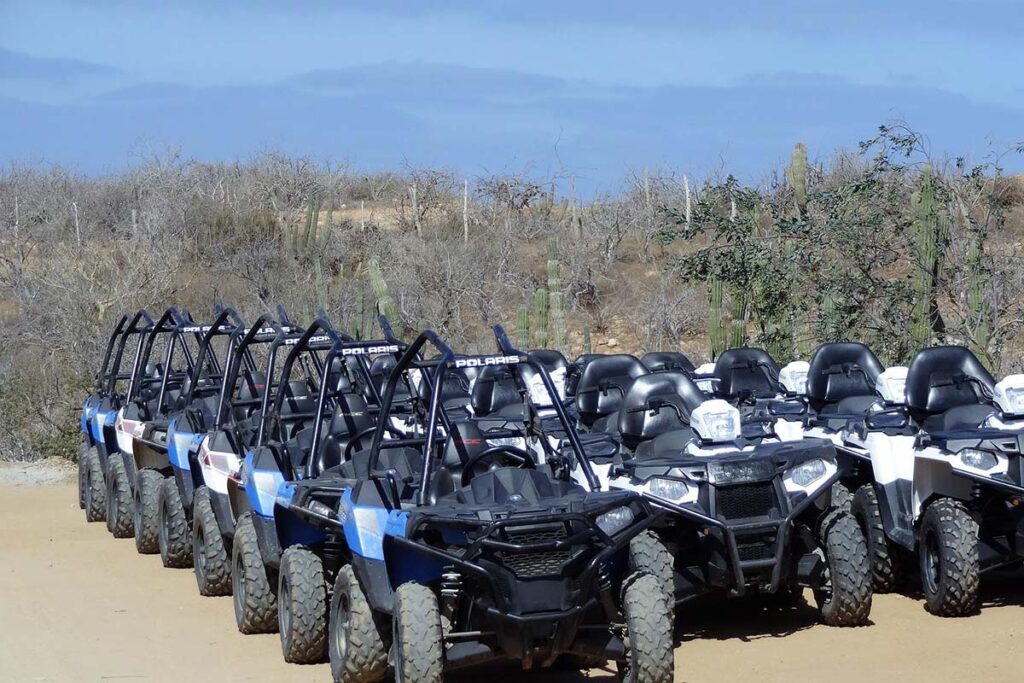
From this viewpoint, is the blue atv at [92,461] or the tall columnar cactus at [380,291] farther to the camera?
the tall columnar cactus at [380,291]

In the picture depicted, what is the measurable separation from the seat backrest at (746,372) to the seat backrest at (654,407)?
333cm

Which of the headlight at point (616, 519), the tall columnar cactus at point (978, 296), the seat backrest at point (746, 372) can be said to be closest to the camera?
the headlight at point (616, 519)

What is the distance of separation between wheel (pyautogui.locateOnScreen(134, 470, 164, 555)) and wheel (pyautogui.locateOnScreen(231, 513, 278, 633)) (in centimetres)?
419

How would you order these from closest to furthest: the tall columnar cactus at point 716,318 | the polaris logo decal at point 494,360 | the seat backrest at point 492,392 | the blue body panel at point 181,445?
the polaris logo decal at point 494,360 < the blue body panel at point 181,445 < the seat backrest at point 492,392 < the tall columnar cactus at point 716,318

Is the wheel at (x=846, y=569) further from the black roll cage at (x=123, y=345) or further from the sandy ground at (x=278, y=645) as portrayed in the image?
the black roll cage at (x=123, y=345)

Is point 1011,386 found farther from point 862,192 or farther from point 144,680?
point 862,192

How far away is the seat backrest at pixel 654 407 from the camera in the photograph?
1169 cm

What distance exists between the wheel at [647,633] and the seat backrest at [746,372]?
788cm

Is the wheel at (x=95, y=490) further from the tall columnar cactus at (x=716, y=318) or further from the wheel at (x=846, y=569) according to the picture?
the wheel at (x=846, y=569)

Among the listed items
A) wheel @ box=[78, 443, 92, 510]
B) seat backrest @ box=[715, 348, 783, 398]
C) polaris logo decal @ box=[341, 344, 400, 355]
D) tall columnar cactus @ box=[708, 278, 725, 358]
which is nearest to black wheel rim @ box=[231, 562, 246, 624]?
polaris logo decal @ box=[341, 344, 400, 355]

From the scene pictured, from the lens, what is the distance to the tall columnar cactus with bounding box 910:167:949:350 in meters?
18.8

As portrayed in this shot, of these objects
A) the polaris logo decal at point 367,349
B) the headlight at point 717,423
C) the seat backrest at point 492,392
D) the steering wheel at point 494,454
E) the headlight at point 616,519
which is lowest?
the seat backrest at point 492,392

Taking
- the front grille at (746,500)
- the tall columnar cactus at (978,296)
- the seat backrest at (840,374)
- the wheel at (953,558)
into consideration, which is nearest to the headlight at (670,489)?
the front grille at (746,500)

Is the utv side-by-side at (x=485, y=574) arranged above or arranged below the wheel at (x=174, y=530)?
above
